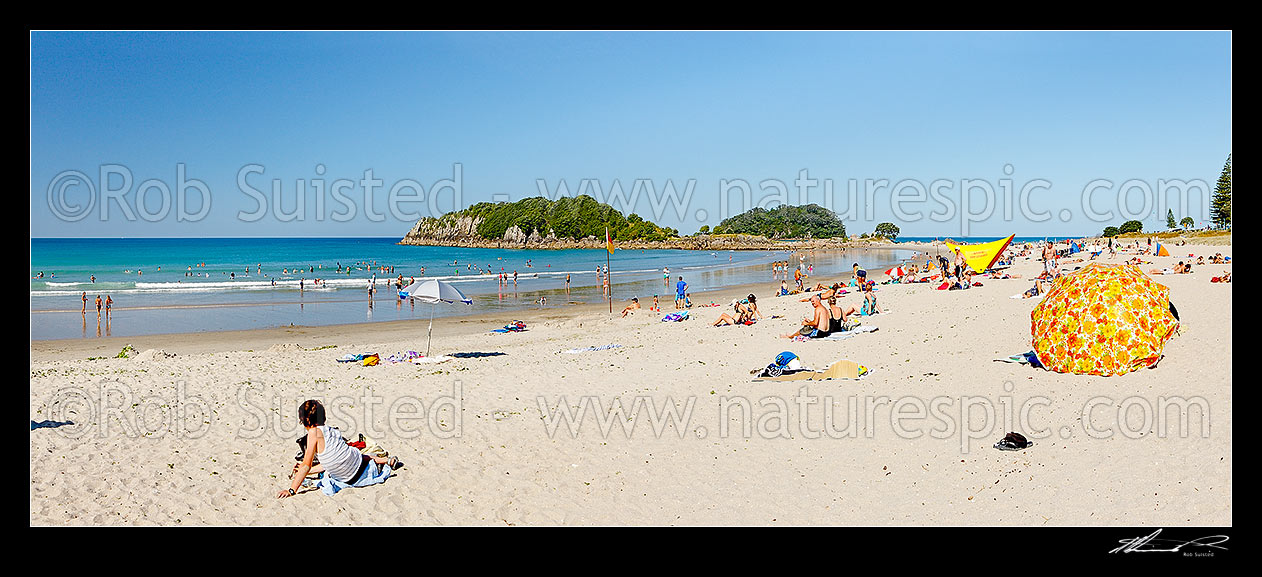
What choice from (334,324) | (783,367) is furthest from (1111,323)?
(334,324)

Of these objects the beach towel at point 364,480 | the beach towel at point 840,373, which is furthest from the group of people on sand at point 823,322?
the beach towel at point 364,480

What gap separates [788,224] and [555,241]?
49.1m

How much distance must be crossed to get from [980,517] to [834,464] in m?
1.43

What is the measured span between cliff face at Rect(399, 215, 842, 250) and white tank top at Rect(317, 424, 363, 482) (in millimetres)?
107676

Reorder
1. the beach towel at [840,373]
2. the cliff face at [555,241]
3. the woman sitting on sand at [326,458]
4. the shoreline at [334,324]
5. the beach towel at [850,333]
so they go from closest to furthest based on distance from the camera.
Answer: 1. the woman sitting on sand at [326,458]
2. the beach towel at [840,373]
3. the beach towel at [850,333]
4. the shoreline at [334,324]
5. the cliff face at [555,241]

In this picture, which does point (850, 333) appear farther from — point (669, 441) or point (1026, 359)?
point (669, 441)

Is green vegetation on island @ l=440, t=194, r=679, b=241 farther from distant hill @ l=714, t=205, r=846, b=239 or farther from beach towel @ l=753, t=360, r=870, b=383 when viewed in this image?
beach towel @ l=753, t=360, r=870, b=383

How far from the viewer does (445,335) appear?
20.5 m

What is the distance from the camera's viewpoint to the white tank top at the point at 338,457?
603 centimetres

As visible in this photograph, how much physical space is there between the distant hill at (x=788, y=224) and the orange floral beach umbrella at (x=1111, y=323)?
13183 cm

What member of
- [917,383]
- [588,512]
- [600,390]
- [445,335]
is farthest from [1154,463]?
[445,335]

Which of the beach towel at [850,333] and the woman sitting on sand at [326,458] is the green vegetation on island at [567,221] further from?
the woman sitting on sand at [326,458]
